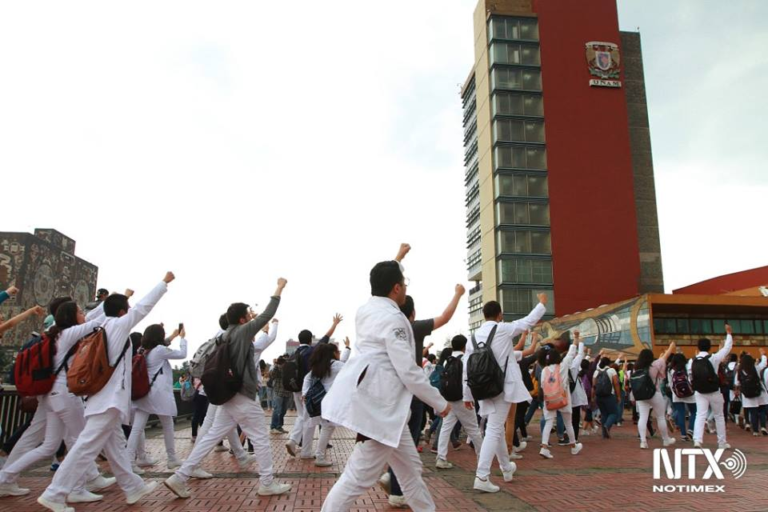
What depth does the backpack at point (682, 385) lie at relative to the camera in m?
10.9

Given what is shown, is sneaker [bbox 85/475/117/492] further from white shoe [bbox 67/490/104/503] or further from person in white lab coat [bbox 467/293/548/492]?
person in white lab coat [bbox 467/293/548/492]

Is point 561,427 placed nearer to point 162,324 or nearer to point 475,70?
point 162,324

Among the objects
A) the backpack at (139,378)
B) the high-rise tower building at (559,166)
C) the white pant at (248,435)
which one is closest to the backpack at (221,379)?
the white pant at (248,435)

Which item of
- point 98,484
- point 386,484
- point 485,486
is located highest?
point 386,484

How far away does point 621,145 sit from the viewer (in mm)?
58375

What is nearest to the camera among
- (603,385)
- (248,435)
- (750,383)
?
(248,435)

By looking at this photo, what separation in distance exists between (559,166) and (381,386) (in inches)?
2250

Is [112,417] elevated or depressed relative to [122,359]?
depressed

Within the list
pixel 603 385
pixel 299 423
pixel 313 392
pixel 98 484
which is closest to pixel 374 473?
pixel 98 484

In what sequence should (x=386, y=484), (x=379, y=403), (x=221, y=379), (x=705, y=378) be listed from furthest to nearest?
(x=705, y=378), (x=221, y=379), (x=386, y=484), (x=379, y=403)

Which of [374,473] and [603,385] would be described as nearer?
[374,473]

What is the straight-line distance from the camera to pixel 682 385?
1090 cm

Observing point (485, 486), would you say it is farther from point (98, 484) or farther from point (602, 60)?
point (602, 60)

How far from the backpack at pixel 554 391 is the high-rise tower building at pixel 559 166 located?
44.7 m
